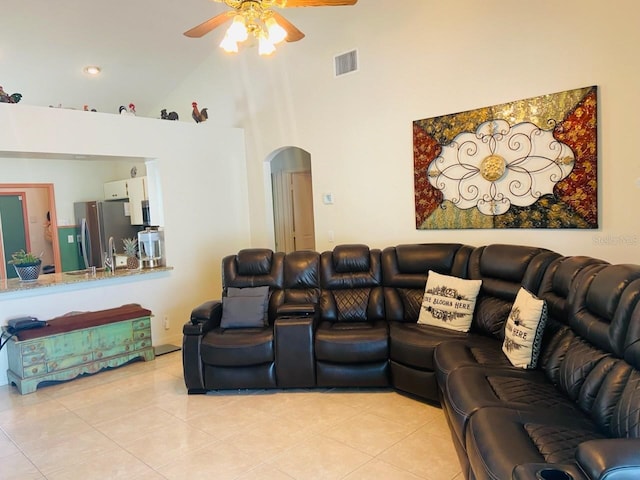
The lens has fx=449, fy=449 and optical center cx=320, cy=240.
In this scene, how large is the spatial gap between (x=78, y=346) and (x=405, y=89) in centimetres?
386

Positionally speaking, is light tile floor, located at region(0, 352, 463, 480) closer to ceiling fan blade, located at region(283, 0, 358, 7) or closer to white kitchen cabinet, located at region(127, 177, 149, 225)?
ceiling fan blade, located at region(283, 0, 358, 7)

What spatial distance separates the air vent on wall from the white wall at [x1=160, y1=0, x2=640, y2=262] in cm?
7

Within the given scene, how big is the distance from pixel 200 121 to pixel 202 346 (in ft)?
9.84

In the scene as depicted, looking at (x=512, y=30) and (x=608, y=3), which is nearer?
(x=608, y=3)

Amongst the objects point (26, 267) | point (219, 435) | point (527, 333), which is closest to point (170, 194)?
point (26, 267)

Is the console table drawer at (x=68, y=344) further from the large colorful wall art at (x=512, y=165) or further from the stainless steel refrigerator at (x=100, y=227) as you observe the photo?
the large colorful wall art at (x=512, y=165)

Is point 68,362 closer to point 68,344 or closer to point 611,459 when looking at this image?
point 68,344

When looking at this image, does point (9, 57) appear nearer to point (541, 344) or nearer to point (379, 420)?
point (379, 420)

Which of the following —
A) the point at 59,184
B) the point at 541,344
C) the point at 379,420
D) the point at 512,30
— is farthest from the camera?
the point at 59,184

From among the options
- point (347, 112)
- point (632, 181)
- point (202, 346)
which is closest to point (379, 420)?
point (202, 346)

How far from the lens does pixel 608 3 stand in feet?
10.2

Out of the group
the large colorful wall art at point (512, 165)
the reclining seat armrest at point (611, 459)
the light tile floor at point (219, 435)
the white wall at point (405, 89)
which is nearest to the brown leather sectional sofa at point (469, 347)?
the reclining seat armrest at point (611, 459)

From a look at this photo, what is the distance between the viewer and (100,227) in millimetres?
6492

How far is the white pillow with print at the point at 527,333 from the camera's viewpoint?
8.55 ft
